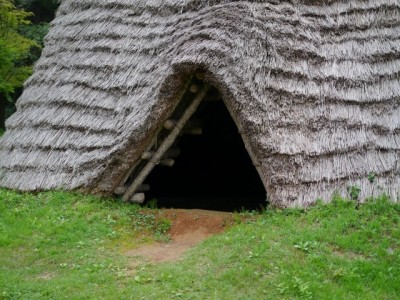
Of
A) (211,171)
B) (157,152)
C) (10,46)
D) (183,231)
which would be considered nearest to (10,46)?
(10,46)

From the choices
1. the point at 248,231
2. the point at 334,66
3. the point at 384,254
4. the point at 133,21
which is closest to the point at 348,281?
the point at 384,254

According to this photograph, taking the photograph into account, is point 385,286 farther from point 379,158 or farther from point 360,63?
point 360,63

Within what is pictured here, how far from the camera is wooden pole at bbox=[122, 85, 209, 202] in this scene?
760 centimetres

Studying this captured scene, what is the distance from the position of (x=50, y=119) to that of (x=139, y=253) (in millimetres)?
3147

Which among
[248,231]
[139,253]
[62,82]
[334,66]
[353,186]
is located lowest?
[139,253]

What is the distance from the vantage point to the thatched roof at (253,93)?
6.86 metres

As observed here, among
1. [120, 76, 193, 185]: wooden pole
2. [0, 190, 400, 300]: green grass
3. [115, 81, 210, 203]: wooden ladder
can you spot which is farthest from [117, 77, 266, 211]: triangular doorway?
[0, 190, 400, 300]: green grass

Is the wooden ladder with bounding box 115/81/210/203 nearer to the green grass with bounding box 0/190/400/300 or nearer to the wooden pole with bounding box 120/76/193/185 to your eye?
the wooden pole with bounding box 120/76/193/185

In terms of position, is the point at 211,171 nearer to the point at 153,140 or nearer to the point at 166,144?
the point at 166,144

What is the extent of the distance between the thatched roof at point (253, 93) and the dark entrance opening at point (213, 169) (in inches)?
108

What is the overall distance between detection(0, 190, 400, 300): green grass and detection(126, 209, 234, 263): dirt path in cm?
21

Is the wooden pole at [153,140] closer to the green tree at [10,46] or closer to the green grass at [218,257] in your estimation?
the green grass at [218,257]

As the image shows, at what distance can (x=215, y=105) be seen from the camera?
10.7 metres

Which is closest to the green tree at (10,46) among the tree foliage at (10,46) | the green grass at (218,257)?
the tree foliage at (10,46)
